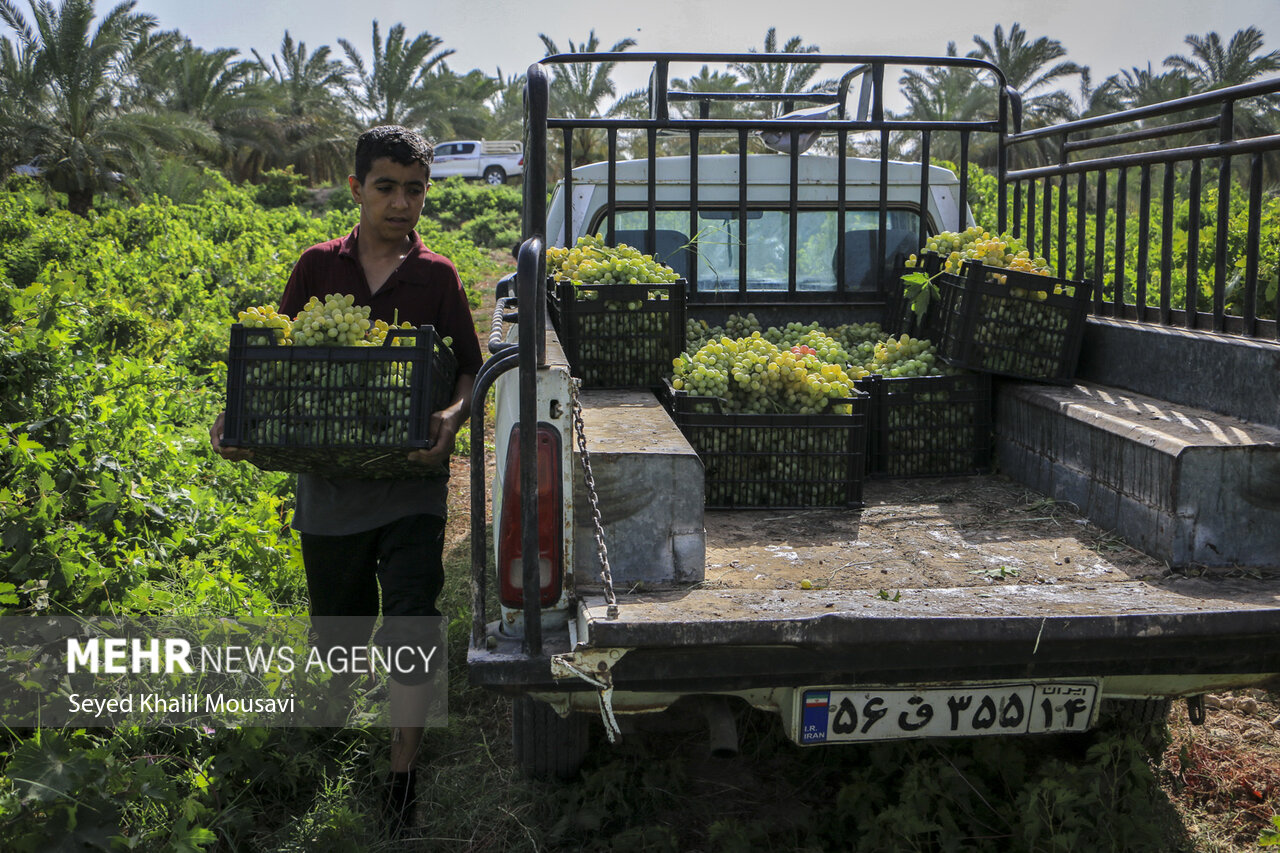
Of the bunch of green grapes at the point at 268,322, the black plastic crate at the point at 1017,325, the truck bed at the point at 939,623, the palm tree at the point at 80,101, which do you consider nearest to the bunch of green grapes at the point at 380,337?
the bunch of green grapes at the point at 268,322

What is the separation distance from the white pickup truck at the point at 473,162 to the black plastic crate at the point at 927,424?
42.3m

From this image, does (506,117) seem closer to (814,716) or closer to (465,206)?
(465,206)

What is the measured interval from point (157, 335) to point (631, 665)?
6833 millimetres

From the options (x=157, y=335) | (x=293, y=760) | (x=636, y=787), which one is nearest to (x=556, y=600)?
(x=636, y=787)

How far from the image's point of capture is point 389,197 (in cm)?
330

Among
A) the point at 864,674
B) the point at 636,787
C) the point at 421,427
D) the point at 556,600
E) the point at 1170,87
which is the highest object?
the point at 1170,87

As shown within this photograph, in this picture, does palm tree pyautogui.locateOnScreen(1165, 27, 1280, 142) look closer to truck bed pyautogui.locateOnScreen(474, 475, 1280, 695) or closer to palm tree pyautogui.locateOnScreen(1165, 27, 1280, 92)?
palm tree pyautogui.locateOnScreen(1165, 27, 1280, 92)

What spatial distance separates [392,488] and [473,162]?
43.8 meters

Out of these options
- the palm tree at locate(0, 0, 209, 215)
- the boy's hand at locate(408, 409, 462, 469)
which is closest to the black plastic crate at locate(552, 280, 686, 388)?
the boy's hand at locate(408, 409, 462, 469)

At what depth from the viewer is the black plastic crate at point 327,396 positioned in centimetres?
284

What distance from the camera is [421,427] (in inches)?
113

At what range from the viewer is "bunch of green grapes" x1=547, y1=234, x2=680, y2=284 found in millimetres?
4266

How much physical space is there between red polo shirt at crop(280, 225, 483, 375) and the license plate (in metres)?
1.48

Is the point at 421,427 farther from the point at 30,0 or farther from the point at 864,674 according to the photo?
the point at 30,0
